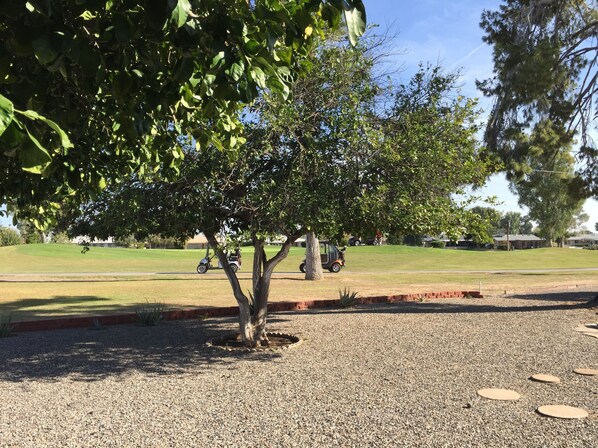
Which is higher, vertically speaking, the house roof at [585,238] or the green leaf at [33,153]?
the house roof at [585,238]

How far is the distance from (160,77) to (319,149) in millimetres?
4536

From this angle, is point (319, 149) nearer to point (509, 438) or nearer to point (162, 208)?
point (162, 208)

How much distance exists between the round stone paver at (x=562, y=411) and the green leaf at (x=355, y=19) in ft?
15.3

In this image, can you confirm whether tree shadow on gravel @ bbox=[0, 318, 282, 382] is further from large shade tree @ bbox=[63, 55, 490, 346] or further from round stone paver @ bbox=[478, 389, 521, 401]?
round stone paver @ bbox=[478, 389, 521, 401]

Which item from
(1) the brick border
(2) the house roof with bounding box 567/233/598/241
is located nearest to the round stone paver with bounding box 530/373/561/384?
(1) the brick border

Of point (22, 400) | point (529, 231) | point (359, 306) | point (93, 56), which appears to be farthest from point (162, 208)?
point (529, 231)

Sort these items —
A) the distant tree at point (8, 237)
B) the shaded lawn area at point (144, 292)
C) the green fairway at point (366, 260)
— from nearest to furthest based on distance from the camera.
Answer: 1. the shaded lawn area at point (144, 292)
2. the green fairway at point (366, 260)
3. the distant tree at point (8, 237)

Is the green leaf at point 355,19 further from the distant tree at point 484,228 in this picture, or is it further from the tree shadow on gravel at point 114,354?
the distant tree at point 484,228

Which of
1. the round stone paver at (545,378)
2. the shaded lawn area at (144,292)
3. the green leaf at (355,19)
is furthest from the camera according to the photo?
the shaded lawn area at (144,292)

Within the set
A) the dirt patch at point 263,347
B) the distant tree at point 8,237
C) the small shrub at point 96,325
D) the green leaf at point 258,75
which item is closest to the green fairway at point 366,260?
the distant tree at point 8,237

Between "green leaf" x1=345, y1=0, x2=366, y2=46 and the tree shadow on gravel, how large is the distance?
620 centimetres

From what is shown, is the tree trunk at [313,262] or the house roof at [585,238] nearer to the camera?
the tree trunk at [313,262]

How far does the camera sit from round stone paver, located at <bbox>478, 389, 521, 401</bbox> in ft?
20.2

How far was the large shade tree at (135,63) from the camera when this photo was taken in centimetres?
261
